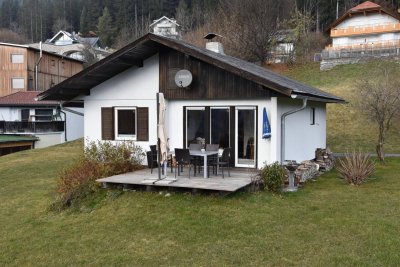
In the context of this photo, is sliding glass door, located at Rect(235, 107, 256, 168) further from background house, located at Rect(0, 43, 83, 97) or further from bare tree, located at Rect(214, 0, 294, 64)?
background house, located at Rect(0, 43, 83, 97)

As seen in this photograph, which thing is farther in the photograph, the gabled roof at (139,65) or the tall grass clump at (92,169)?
the gabled roof at (139,65)

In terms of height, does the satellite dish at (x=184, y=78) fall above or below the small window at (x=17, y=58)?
below

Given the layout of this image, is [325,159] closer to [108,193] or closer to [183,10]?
[108,193]

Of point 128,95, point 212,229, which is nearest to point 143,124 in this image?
point 128,95

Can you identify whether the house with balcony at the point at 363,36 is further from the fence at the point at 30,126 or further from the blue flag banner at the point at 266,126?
the blue flag banner at the point at 266,126

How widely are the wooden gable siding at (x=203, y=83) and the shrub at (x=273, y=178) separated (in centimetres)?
257

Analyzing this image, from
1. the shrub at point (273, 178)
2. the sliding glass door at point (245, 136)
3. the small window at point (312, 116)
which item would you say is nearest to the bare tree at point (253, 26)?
the small window at point (312, 116)

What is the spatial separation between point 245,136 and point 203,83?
7.24ft

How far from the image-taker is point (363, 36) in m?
46.2

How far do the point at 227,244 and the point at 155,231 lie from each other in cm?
176

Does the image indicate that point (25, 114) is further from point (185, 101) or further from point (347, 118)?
point (347, 118)

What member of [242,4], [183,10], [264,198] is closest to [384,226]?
[264,198]

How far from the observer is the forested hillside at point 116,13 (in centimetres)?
5938

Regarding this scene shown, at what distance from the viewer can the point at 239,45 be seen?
44.1 m
